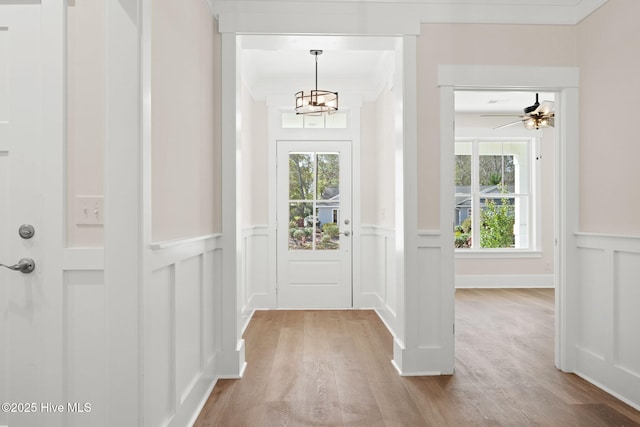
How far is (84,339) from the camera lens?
5.87 feet

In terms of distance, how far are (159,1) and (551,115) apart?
426 centimetres

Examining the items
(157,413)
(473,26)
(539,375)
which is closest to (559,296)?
(539,375)

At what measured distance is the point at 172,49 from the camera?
87.0 inches

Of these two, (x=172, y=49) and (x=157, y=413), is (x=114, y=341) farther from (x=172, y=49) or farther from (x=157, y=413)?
(x=172, y=49)

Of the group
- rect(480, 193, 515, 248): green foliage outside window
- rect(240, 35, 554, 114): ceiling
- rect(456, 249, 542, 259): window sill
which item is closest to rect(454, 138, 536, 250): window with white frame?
rect(480, 193, 515, 248): green foliage outside window

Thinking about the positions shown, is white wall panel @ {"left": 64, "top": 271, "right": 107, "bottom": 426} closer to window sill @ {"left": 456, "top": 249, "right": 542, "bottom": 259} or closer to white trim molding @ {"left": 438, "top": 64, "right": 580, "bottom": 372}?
white trim molding @ {"left": 438, "top": 64, "right": 580, "bottom": 372}

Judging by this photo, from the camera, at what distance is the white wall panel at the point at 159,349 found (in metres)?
1.80

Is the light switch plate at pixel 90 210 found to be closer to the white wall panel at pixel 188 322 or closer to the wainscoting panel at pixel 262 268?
the white wall panel at pixel 188 322

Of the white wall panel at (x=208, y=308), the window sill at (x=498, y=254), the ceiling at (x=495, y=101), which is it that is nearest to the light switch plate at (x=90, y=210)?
the white wall panel at (x=208, y=308)

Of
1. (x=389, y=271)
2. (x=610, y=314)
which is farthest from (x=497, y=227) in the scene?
(x=610, y=314)

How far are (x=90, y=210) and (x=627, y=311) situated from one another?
3.00m

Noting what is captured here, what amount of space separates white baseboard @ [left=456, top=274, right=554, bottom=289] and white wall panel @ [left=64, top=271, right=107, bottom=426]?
5825mm

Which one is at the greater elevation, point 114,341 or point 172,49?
point 172,49

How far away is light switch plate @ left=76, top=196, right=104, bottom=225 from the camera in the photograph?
177 cm
